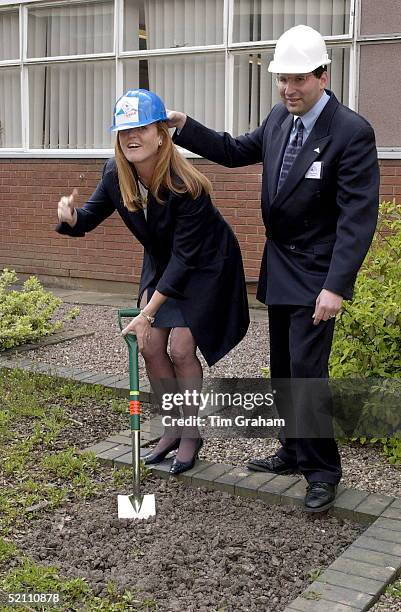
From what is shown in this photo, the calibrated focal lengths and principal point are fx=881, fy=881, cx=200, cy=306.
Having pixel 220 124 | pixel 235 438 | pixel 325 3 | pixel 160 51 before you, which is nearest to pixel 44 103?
pixel 160 51

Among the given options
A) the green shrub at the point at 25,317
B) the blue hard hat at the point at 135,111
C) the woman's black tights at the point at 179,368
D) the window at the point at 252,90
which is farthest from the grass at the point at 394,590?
the window at the point at 252,90

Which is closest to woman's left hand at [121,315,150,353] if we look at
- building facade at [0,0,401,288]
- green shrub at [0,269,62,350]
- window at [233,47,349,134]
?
green shrub at [0,269,62,350]

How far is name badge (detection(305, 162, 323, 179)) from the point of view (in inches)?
148

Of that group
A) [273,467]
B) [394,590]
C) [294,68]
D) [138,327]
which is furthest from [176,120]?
[394,590]

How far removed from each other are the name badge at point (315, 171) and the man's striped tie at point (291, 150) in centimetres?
13

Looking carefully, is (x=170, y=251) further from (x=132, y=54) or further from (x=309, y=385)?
(x=132, y=54)

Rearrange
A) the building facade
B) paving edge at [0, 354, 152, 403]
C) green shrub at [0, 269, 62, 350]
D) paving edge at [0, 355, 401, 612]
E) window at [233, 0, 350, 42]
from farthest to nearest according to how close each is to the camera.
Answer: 1. window at [233, 0, 350, 42]
2. the building facade
3. green shrub at [0, 269, 62, 350]
4. paving edge at [0, 354, 152, 403]
5. paving edge at [0, 355, 401, 612]

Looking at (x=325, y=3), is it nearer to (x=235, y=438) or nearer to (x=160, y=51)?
(x=160, y=51)

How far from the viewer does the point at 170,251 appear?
4.36 metres

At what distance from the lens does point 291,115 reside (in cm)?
403

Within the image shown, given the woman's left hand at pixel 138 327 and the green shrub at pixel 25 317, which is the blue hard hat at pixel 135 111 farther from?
the green shrub at pixel 25 317

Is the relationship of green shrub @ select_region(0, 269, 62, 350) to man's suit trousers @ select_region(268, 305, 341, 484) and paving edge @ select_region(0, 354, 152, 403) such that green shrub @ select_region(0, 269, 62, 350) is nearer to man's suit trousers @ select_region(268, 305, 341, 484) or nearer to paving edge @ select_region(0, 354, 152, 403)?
paving edge @ select_region(0, 354, 152, 403)

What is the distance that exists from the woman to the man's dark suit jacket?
24 centimetres

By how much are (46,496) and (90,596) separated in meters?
1.05
